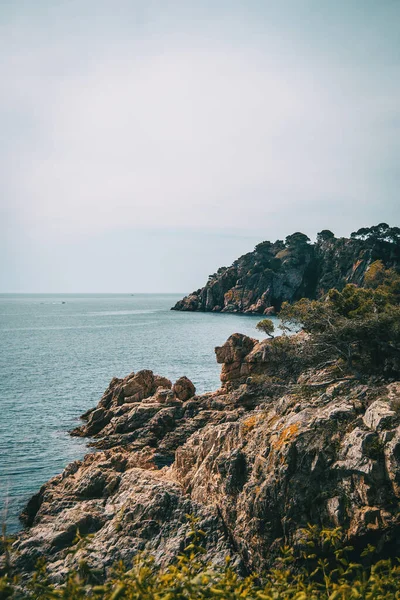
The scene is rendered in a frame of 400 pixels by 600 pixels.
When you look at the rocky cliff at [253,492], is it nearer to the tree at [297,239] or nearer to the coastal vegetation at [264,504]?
the coastal vegetation at [264,504]

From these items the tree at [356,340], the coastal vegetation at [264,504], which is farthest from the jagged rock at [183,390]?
the tree at [356,340]

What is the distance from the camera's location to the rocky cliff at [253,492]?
14922mm

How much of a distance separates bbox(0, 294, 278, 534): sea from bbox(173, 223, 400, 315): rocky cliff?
39.7 m

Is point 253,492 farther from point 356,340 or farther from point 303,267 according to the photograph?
point 303,267

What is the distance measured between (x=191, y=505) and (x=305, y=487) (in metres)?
5.36

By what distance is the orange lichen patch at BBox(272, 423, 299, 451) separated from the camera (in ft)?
57.2

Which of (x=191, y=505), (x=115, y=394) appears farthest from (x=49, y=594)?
(x=115, y=394)

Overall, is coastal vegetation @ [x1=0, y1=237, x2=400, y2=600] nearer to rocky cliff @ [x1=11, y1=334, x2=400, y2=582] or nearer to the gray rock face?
rocky cliff @ [x1=11, y1=334, x2=400, y2=582]

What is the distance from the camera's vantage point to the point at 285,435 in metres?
17.8

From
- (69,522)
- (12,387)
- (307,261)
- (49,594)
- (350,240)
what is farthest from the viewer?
(307,261)

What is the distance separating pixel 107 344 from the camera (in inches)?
4195

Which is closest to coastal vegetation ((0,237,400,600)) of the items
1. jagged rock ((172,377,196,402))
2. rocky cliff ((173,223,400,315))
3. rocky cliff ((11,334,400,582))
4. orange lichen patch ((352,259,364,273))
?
rocky cliff ((11,334,400,582))

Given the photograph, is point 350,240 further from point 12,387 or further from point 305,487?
point 305,487

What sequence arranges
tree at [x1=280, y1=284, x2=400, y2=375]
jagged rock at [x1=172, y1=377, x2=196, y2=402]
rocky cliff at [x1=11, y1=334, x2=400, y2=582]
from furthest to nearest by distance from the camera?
1. jagged rock at [x1=172, y1=377, x2=196, y2=402]
2. tree at [x1=280, y1=284, x2=400, y2=375]
3. rocky cliff at [x1=11, y1=334, x2=400, y2=582]
